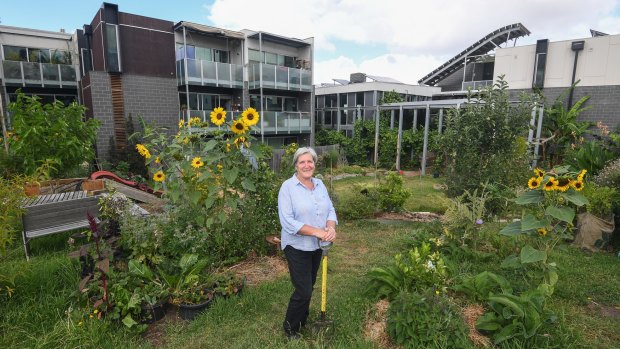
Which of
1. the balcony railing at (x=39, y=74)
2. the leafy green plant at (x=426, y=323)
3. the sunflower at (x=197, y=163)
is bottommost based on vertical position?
the leafy green plant at (x=426, y=323)

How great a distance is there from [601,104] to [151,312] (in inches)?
697

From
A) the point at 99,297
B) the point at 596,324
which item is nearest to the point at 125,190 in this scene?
the point at 99,297

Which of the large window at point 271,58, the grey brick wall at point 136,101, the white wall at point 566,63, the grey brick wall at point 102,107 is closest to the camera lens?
the white wall at point 566,63

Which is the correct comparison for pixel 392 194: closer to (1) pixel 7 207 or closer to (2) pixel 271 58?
(1) pixel 7 207

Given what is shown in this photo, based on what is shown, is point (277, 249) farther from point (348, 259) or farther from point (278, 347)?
point (278, 347)

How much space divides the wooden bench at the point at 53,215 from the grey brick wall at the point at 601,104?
17472 millimetres

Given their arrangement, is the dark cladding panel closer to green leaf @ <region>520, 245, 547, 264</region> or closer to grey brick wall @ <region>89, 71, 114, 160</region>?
grey brick wall @ <region>89, 71, 114, 160</region>

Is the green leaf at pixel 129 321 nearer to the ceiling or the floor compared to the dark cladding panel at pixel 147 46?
nearer to the floor

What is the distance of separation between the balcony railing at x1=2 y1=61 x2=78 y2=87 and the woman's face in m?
19.8

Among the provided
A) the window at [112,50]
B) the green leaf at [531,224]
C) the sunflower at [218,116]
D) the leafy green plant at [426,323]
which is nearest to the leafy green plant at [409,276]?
the leafy green plant at [426,323]

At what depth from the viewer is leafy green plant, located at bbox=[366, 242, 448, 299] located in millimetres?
3213

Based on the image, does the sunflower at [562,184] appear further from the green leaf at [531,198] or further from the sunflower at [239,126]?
the sunflower at [239,126]

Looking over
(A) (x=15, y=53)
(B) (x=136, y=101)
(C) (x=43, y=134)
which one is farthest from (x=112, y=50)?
(C) (x=43, y=134)

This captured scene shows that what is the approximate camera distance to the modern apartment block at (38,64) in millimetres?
16031
